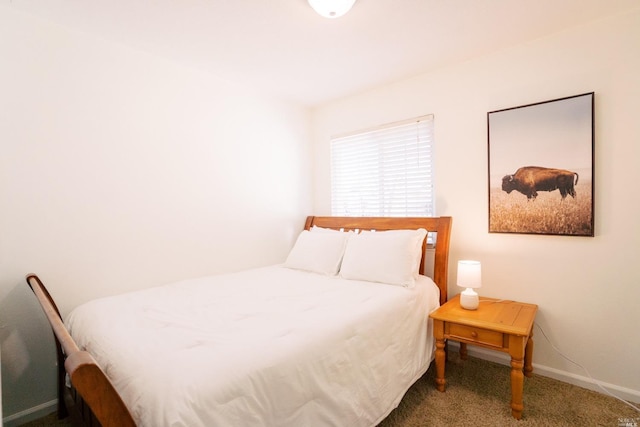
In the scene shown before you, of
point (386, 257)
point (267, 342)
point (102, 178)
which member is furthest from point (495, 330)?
point (102, 178)

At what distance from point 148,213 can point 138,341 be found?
1.29m

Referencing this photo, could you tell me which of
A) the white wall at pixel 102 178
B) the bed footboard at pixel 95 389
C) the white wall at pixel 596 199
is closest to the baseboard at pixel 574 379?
the white wall at pixel 596 199

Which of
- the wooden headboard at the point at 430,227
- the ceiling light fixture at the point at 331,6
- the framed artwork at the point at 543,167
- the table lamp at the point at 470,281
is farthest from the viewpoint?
the wooden headboard at the point at 430,227

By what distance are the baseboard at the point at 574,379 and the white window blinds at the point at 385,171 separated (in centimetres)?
122

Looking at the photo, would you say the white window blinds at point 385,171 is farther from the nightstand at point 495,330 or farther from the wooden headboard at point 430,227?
the nightstand at point 495,330

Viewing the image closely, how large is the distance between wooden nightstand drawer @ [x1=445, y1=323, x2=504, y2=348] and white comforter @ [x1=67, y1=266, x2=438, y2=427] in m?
0.18

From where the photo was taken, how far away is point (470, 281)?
2170 millimetres

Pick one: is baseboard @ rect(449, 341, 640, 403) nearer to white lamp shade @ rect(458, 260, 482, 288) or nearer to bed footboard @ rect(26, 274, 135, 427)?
white lamp shade @ rect(458, 260, 482, 288)

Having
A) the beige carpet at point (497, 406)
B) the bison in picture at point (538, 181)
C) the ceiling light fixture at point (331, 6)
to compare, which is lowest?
the beige carpet at point (497, 406)

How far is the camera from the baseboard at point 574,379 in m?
1.96

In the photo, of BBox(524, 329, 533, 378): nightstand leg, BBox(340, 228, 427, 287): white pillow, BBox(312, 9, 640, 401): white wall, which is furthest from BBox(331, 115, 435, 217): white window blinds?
BBox(524, 329, 533, 378): nightstand leg

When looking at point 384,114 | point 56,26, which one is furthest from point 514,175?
point 56,26

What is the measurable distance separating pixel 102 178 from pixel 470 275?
2.60m

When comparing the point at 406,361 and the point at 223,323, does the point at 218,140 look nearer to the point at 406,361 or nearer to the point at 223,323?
the point at 223,323
